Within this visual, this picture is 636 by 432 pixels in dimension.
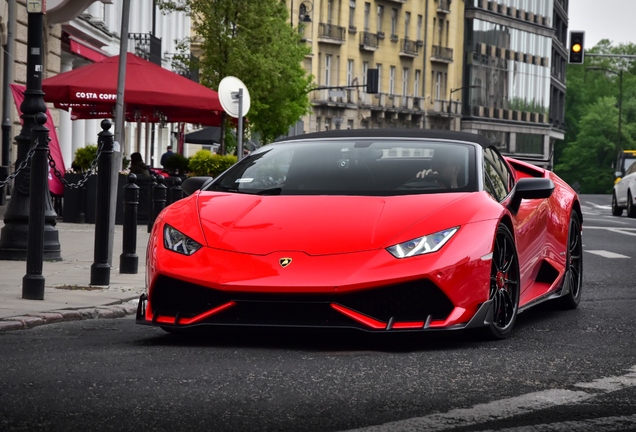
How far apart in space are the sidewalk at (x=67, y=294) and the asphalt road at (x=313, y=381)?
343mm

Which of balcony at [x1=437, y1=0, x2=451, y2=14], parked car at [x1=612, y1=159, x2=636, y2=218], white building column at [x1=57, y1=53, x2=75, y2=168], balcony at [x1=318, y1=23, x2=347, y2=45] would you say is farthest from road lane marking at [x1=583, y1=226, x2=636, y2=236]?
balcony at [x1=437, y1=0, x2=451, y2=14]

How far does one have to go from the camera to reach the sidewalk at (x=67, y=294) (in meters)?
8.99

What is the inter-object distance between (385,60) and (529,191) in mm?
89989

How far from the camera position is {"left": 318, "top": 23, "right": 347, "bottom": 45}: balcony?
8975 centimetres

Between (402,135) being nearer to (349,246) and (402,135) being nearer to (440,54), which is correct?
(349,246)

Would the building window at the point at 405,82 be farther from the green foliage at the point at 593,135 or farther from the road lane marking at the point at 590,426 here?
the road lane marking at the point at 590,426

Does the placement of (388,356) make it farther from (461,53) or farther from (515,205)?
(461,53)

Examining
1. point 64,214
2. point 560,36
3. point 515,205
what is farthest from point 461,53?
point 515,205

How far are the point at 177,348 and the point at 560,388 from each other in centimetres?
212

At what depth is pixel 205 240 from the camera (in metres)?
7.51

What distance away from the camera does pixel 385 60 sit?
97.9 m

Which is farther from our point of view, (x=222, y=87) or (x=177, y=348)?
(x=222, y=87)

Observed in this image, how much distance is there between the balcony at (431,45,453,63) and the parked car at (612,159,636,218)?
211 feet

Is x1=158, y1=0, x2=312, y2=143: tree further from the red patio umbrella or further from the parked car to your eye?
the red patio umbrella
